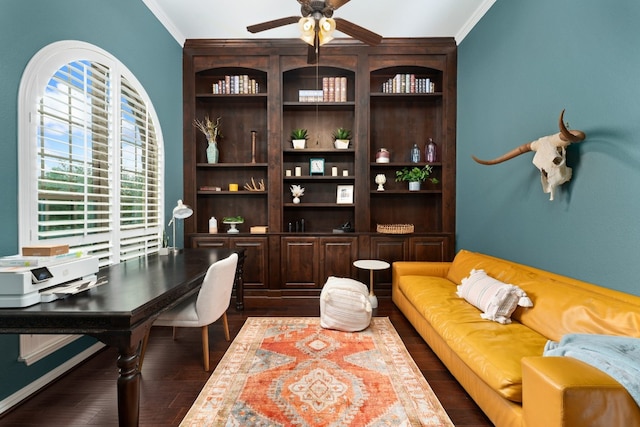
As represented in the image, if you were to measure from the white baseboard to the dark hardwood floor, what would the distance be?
0.03 meters

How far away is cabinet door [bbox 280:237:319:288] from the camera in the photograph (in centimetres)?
388

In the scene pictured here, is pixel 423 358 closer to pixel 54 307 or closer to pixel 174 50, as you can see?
pixel 54 307

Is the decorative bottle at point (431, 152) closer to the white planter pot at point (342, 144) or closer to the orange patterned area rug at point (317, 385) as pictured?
the white planter pot at point (342, 144)

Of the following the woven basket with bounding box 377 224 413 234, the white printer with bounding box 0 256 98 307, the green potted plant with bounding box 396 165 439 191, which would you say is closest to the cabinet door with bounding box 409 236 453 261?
the woven basket with bounding box 377 224 413 234

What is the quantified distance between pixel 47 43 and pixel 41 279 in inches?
65.5

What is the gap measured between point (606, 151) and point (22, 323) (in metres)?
3.37

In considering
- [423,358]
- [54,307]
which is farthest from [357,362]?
[54,307]

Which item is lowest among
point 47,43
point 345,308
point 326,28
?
point 345,308

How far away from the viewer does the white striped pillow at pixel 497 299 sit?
2064 mm

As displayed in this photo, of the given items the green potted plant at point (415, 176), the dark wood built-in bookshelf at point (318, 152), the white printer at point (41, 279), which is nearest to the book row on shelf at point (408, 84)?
the dark wood built-in bookshelf at point (318, 152)

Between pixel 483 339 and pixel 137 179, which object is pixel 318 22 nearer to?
pixel 137 179

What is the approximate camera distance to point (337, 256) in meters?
3.87

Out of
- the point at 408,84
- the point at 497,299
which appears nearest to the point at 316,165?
the point at 408,84

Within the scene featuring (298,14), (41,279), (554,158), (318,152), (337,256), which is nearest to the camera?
(41,279)
